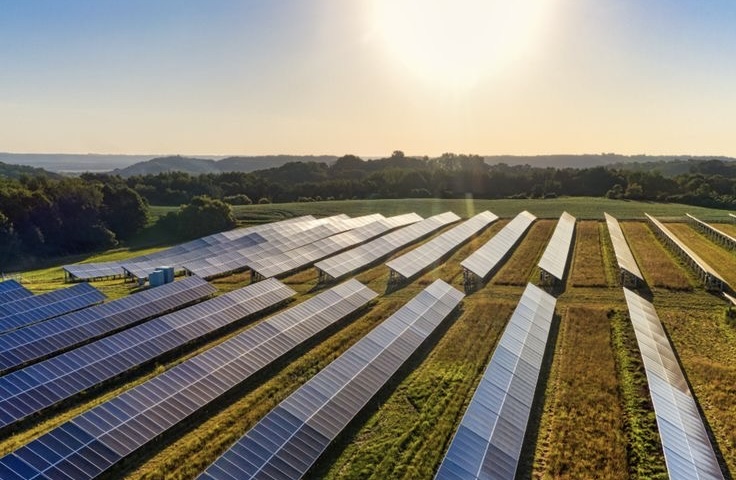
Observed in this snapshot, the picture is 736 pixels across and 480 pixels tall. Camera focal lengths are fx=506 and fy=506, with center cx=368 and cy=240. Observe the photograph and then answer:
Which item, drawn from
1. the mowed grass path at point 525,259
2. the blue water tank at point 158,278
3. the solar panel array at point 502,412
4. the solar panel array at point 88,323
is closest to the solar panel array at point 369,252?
the solar panel array at point 88,323

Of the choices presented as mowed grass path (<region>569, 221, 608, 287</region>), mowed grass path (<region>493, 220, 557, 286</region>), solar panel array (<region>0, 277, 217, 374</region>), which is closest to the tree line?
mowed grass path (<region>493, 220, 557, 286</region>)

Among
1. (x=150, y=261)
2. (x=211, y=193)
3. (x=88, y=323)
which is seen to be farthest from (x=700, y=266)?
(x=211, y=193)

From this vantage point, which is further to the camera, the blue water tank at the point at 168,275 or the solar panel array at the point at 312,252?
the solar panel array at the point at 312,252

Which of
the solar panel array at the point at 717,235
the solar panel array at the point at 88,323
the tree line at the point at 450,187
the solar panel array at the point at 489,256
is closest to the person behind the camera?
the solar panel array at the point at 88,323

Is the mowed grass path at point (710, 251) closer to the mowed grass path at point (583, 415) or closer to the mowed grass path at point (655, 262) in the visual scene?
the mowed grass path at point (655, 262)

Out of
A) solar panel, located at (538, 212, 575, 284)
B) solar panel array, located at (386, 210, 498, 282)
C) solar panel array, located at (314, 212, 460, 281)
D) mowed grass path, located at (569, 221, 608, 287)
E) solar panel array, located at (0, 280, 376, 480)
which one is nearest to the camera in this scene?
solar panel array, located at (0, 280, 376, 480)

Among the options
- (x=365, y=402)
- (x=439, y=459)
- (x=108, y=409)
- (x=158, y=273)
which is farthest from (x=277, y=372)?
(x=158, y=273)

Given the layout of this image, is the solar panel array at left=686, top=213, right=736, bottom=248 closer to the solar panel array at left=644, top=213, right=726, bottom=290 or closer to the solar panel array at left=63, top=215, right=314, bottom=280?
the solar panel array at left=644, top=213, right=726, bottom=290
